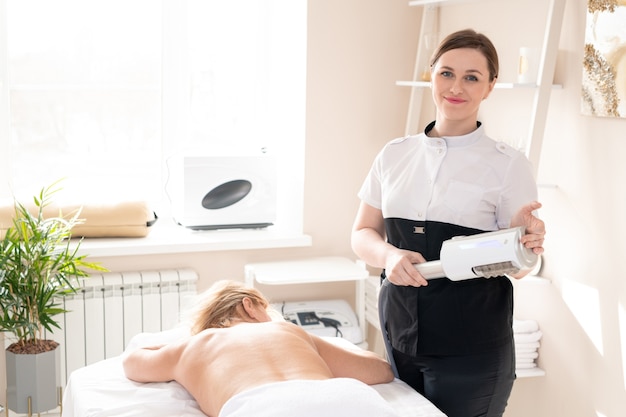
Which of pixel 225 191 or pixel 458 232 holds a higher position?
pixel 458 232

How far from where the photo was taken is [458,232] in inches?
78.5

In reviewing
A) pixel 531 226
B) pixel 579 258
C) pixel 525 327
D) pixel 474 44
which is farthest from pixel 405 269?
pixel 525 327

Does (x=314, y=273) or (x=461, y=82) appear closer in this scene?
(x=461, y=82)

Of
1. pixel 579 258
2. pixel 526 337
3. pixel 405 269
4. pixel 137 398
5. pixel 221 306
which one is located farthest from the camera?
pixel 526 337

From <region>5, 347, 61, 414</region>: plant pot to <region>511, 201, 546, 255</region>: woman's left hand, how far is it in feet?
5.98

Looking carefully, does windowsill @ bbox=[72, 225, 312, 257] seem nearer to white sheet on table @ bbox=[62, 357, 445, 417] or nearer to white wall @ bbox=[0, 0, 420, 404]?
white wall @ bbox=[0, 0, 420, 404]

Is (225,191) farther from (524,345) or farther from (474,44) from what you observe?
(474,44)

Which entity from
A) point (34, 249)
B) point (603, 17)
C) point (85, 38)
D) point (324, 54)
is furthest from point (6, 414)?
point (603, 17)

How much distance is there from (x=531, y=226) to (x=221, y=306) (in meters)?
0.88

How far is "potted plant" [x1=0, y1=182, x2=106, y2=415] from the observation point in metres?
2.88

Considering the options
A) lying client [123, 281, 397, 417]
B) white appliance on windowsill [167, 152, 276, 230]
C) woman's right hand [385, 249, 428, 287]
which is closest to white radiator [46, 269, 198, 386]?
white appliance on windowsill [167, 152, 276, 230]

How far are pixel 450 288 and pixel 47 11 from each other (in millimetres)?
2313

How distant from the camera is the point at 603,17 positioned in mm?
2447

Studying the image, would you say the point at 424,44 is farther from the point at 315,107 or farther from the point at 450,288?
the point at 450,288
